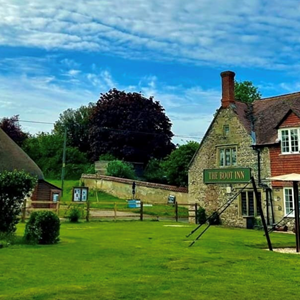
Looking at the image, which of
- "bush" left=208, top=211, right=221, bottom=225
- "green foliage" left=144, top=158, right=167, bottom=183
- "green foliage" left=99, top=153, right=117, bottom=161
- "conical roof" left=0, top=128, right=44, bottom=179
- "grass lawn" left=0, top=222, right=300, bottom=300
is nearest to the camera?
"grass lawn" left=0, top=222, right=300, bottom=300

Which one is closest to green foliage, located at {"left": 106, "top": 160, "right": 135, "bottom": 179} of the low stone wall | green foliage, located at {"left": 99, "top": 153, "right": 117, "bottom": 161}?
the low stone wall

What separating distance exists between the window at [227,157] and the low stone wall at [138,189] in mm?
10291

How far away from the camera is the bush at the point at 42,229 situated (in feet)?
43.6

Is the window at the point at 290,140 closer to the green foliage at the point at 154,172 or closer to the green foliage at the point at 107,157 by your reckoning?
the green foliage at the point at 154,172

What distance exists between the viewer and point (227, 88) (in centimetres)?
2761

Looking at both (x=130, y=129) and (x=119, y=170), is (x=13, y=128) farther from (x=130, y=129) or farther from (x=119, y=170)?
(x=119, y=170)

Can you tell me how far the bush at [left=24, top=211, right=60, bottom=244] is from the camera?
43.6ft

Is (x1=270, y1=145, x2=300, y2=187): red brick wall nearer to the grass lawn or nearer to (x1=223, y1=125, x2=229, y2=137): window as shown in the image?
(x1=223, y1=125, x2=229, y2=137): window

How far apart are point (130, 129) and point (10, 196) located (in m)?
39.1

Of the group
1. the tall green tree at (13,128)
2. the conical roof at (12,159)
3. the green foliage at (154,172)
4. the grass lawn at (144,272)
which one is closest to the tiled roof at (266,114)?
the grass lawn at (144,272)

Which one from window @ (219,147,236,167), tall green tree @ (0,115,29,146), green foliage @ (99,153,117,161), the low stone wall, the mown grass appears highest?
tall green tree @ (0,115,29,146)

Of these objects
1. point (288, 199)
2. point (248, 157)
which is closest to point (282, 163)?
point (288, 199)

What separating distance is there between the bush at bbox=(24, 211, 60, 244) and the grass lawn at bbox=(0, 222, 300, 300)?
0.52 metres

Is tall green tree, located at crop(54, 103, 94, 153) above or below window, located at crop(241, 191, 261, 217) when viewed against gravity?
above
